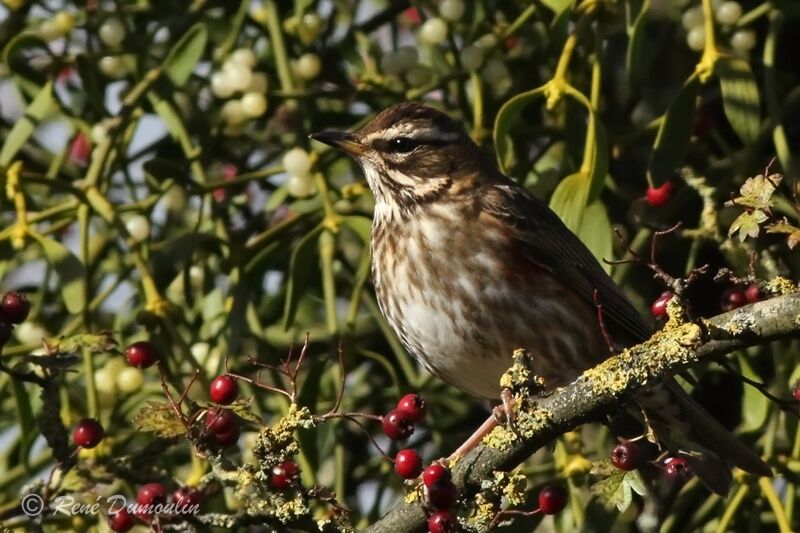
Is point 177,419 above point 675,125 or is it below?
below

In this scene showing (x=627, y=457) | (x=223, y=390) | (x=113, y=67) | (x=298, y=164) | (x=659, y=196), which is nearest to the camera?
(x=627, y=457)

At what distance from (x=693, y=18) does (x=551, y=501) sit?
1505mm

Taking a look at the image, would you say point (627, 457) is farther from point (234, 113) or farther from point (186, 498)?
point (234, 113)

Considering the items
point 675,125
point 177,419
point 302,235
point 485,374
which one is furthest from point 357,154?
point 177,419

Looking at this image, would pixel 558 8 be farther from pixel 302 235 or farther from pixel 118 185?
pixel 118 185

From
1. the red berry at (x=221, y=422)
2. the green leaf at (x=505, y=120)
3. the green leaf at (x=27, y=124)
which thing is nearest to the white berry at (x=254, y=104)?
the green leaf at (x=27, y=124)

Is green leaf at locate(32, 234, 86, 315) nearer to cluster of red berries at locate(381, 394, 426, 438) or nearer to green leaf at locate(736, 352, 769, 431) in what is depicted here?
cluster of red berries at locate(381, 394, 426, 438)

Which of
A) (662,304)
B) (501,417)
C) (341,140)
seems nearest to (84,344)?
(501,417)

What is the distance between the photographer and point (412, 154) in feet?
14.7

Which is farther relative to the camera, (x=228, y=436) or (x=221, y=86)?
(x=221, y=86)

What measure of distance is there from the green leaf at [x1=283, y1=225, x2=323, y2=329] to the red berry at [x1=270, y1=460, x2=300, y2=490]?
959mm

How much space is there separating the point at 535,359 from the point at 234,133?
1101mm

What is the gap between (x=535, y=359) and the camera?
4133 millimetres

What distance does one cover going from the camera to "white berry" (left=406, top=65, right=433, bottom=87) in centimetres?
412
